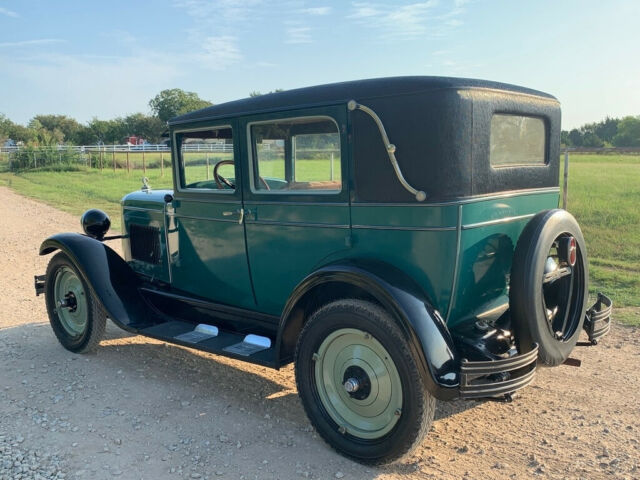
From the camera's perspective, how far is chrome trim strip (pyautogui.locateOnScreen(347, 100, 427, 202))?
286 centimetres

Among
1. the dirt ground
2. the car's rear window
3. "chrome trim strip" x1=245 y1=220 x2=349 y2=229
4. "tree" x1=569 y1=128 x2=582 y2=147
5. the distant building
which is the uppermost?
the distant building

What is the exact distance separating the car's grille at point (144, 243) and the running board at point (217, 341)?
79 centimetres

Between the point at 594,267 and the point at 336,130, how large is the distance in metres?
5.63

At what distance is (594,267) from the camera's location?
290 inches

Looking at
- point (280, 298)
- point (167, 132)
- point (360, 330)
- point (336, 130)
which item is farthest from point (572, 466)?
point (167, 132)

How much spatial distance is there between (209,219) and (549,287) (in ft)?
8.09

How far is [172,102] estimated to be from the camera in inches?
2758

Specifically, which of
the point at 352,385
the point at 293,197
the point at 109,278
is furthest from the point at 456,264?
the point at 109,278

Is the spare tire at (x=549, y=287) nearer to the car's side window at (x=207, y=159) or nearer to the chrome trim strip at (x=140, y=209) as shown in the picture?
the car's side window at (x=207, y=159)

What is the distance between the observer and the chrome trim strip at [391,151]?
286 cm

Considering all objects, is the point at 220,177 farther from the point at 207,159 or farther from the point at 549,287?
the point at 549,287

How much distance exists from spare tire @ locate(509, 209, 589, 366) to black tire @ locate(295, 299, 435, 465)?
700 millimetres

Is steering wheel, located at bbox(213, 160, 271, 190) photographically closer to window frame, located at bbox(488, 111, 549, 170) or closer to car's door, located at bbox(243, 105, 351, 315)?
car's door, located at bbox(243, 105, 351, 315)

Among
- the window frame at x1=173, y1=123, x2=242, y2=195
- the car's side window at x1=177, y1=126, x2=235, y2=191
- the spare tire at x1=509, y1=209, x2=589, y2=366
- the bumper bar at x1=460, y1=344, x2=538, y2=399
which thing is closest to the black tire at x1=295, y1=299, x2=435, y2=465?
the bumper bar at x1=460, y1=344, x2=538, y2=399
